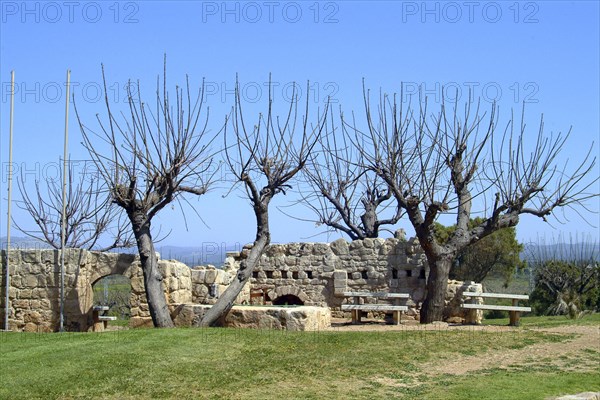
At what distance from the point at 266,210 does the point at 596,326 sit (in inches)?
317

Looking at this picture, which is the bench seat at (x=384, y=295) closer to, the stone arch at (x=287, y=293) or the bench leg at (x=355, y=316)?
the bench leg at (x=355, y=316)

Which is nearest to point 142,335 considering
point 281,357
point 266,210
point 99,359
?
point 99,359

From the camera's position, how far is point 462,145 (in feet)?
67.2

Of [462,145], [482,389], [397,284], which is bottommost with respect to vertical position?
[482,389]

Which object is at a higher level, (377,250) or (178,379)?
(377,250)

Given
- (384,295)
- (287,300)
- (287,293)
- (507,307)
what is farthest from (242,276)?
(507,307)

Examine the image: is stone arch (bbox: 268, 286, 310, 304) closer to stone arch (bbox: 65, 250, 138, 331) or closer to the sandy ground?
the sandy ground

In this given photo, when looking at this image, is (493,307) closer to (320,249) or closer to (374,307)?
(374,307)

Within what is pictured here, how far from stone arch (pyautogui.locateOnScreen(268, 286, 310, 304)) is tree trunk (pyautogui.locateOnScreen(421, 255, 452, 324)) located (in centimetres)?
A: 392

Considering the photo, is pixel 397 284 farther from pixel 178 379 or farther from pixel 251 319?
pixel 178 379

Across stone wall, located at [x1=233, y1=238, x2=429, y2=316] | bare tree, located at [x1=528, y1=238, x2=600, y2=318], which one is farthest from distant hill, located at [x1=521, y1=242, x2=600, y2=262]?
stone wall, located at [x1=233, y1=238, x2=429, y2=316]

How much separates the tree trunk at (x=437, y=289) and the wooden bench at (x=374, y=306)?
26.3 inches

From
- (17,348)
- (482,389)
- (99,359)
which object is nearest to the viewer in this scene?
(482,389)

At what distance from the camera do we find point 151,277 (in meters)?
17.8
